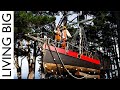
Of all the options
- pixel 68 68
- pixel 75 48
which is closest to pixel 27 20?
pixel 75 48

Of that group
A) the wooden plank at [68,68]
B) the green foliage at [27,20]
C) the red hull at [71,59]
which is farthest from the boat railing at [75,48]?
the green foliage at [27,20]

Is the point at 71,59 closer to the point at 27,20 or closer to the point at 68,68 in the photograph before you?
the point at 68,68

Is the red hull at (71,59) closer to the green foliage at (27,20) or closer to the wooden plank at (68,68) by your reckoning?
the wooden plank at (68,68)

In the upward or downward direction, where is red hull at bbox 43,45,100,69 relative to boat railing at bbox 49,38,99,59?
downward

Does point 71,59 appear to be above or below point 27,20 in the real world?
below

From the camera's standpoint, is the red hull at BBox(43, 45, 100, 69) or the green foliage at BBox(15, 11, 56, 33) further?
the red hull at BBox(43, 45, 100, 69)

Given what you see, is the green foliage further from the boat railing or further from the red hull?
the red hull

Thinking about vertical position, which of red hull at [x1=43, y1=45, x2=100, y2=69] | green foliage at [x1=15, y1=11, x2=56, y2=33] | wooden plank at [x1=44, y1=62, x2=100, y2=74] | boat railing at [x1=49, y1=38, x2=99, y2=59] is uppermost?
green foliage at [x1=15, y1=11, x2=56, y2=33]

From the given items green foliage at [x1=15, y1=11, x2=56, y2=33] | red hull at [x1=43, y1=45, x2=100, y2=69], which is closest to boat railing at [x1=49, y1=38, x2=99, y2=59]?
red hull at [x1=43, y1=45, x2=100, y2=69]
